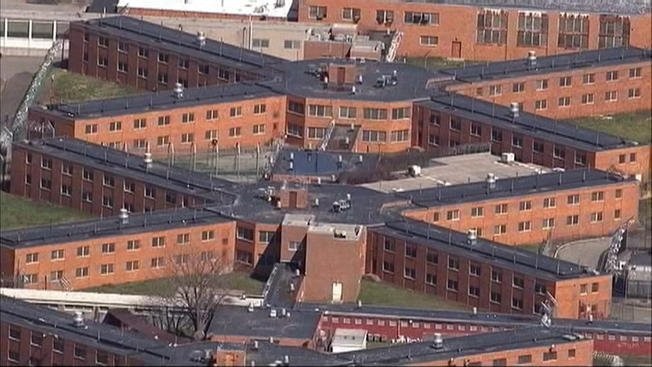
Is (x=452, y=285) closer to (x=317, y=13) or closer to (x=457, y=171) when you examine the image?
(x=457, y=171)

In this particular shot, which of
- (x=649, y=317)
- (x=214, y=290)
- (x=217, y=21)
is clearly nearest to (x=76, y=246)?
(x=214, y=290)

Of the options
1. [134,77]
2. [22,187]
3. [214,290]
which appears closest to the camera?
[214,290]

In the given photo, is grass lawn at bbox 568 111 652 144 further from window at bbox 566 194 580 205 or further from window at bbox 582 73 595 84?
window at bbox 566 194 580 205

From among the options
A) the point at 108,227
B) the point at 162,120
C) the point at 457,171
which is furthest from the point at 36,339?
the point at 162,120

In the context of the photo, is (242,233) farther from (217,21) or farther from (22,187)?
(217,21)

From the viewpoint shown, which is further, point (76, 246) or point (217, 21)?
point (217, 21)

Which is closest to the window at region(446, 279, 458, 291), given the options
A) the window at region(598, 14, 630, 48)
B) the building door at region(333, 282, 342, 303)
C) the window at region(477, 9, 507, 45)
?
the building door at region(333, 282, 342, 303)
